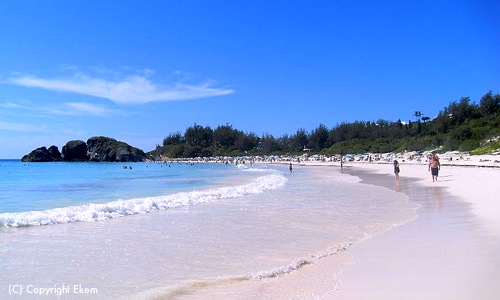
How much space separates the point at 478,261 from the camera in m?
5.83

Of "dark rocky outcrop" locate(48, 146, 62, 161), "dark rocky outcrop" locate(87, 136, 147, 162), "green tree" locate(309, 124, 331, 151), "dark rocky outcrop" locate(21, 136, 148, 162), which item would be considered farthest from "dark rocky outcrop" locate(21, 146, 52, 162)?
"green tree" locate(309, 124, 331, 151)

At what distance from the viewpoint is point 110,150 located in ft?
424

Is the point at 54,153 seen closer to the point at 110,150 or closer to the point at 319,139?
the point at 110,150

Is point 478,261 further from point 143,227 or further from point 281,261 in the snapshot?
point 143,227

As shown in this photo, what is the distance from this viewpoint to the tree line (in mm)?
66000

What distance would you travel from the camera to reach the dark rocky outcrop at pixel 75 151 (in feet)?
430

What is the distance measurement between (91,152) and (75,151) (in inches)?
194

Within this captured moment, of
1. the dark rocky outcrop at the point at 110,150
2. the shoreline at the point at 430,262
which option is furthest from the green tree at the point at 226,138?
the shoreline at the point at 430,262

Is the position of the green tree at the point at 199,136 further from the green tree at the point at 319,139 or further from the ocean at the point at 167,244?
the ocean at the point at 167,244

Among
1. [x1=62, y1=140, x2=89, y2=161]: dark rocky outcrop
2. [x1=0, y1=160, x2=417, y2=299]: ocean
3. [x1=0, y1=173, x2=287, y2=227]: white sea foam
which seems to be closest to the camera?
[x1=0, y1=160, x2=417, y2=299]: ocean

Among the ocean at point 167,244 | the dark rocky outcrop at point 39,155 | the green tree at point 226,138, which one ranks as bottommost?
the ocean at point 167,244

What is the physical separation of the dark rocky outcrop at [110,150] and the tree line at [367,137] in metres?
22.4

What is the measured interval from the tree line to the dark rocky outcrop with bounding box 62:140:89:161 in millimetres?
32483

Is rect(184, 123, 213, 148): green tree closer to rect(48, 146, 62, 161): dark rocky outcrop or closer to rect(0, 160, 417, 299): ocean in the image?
rect(48, 146, 62, 161): dark rocky outcrop
